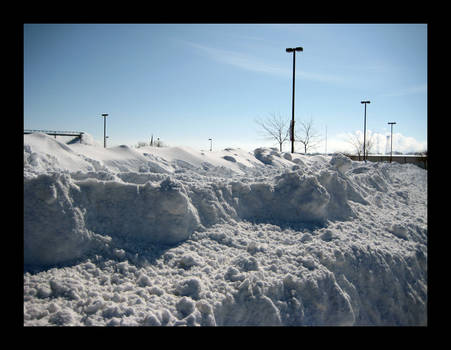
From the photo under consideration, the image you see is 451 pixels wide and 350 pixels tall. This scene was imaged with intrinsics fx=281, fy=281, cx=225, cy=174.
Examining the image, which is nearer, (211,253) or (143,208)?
(211,253)

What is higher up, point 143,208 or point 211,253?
point 143,208

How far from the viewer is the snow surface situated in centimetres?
269

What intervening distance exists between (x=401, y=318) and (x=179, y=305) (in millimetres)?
3234

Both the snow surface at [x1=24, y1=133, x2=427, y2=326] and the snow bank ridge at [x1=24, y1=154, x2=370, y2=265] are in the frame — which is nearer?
the snow surface at [x1=24, y1=133, x2=427, y2=326]

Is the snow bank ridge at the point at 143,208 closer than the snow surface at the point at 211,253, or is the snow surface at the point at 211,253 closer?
the snow surface at the point at 211,253

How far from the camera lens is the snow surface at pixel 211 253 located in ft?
8.83

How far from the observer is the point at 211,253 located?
357 cm
